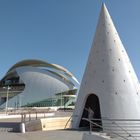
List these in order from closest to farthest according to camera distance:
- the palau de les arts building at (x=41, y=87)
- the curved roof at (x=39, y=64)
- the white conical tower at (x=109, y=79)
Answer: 1. the white conical tower at (x=109, y=79)
2. the palau de les arts building at (x=41, y=87)
3. the curved roof at (x=39, y=64)

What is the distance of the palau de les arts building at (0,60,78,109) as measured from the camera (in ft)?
221

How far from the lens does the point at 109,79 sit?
38.5 feet

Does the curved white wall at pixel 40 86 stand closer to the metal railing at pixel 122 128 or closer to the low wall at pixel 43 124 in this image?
the low wall at pixel 43 124

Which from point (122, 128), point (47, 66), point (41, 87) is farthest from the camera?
point (47, 66)

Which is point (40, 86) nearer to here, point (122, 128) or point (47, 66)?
point (47, 66)

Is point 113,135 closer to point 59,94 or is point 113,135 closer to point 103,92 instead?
point 103,92

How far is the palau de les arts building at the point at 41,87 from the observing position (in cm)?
6731

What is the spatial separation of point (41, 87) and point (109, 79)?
57132mm

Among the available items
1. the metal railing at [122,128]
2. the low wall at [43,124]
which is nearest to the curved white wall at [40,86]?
the low wall at [43,124]

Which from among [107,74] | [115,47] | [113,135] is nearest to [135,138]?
[113,135]

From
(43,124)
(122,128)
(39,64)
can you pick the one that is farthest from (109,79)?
(39,64)

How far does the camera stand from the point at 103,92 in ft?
38.1

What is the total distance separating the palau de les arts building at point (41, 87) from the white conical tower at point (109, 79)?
53704 millimetres

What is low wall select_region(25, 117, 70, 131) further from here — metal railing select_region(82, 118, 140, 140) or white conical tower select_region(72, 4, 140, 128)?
metal railing select_region(82, 118, 140, 140)
